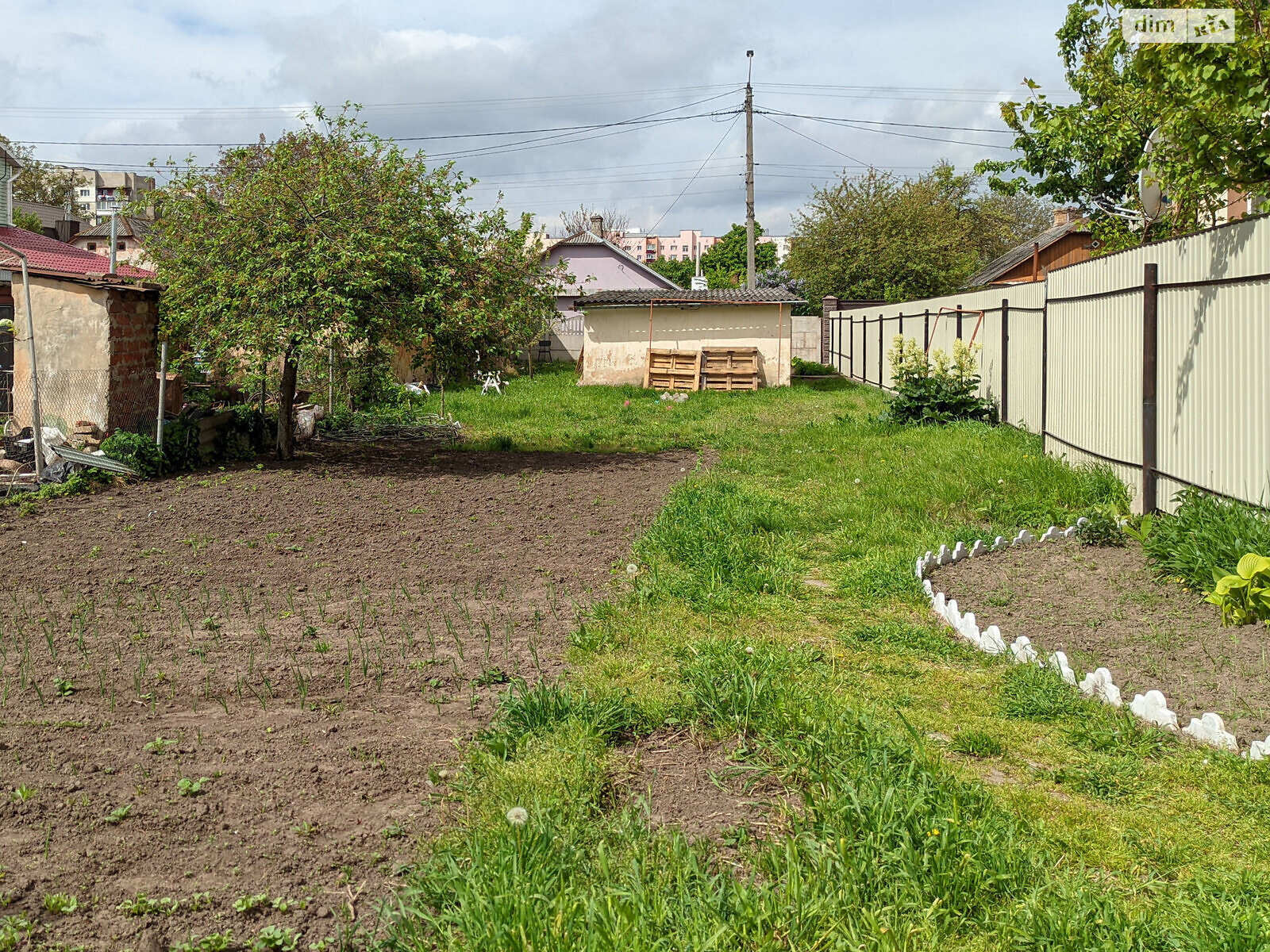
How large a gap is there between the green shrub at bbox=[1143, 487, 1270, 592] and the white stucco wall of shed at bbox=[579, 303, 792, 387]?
68.2 ft

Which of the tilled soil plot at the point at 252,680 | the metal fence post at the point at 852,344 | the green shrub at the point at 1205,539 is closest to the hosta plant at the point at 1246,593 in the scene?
the green shrub at the point at 1205,539

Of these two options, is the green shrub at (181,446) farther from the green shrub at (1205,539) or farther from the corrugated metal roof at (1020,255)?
the corrugated metal roof at (1020,255)

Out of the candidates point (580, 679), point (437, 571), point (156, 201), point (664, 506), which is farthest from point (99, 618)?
point (156, 201)

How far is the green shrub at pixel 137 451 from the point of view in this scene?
11.3 metres

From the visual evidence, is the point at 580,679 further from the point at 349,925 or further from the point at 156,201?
the point at 156,201

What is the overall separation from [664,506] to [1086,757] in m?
5.94

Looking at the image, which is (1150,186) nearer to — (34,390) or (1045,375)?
(1045,375)

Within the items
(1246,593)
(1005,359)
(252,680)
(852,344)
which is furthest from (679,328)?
(252,680)

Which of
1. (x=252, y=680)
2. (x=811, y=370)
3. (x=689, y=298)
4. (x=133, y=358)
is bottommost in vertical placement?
(x=252, y=680)

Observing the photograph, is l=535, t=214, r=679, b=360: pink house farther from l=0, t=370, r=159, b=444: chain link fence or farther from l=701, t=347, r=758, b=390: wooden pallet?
l=0, t=370, r=159, b=444: chain link fence

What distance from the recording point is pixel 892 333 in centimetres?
2352

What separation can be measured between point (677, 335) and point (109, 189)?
87732mm

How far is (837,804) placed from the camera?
3.38 meters

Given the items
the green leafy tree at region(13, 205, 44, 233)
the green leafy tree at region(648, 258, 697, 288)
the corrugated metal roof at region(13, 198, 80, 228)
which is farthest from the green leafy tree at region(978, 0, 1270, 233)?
the green leafy tree at region(648, 258, 697, 288)
